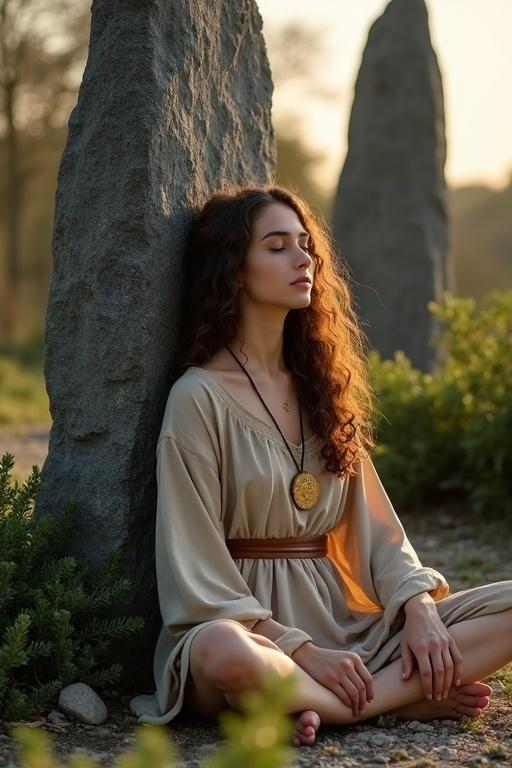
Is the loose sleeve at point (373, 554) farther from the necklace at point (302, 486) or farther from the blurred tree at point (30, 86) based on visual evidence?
the blurred tree at point (30, 86)

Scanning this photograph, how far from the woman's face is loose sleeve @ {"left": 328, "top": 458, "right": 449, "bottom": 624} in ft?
2.13

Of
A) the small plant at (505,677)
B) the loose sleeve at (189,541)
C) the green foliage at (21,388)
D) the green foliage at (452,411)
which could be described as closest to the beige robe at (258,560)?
the loose sleeve at (189,541)

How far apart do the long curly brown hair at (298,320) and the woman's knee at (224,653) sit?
77 centimetres

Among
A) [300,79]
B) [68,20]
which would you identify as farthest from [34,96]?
[300,79]

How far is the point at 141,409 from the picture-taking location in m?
3.41

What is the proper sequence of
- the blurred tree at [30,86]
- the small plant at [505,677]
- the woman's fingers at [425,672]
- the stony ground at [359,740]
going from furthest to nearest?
the blurred tree at [30,86] → the small plant at [505,677] → the woman's fingers at [425,672] → the stony ground at [359,740]

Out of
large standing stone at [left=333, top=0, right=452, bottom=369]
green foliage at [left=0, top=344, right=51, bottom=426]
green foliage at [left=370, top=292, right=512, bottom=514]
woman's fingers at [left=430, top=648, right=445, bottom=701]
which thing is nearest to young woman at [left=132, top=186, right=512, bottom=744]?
woman's fingers at [left=430, top=648, right=445, bottom=701]

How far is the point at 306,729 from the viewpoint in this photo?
9.71ft

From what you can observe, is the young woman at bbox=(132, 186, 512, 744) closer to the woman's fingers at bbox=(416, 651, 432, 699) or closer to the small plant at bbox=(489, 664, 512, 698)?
the woman's fingers at bbox=(416, 651, 432, 699)

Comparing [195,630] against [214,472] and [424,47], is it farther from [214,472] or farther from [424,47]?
[424,47]

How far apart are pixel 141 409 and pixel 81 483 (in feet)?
1.08

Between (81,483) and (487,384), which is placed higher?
(487,384)

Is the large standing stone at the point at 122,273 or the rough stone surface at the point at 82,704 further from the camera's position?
the large standing stone at the point at 122,273

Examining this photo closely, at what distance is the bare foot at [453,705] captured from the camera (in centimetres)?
327
